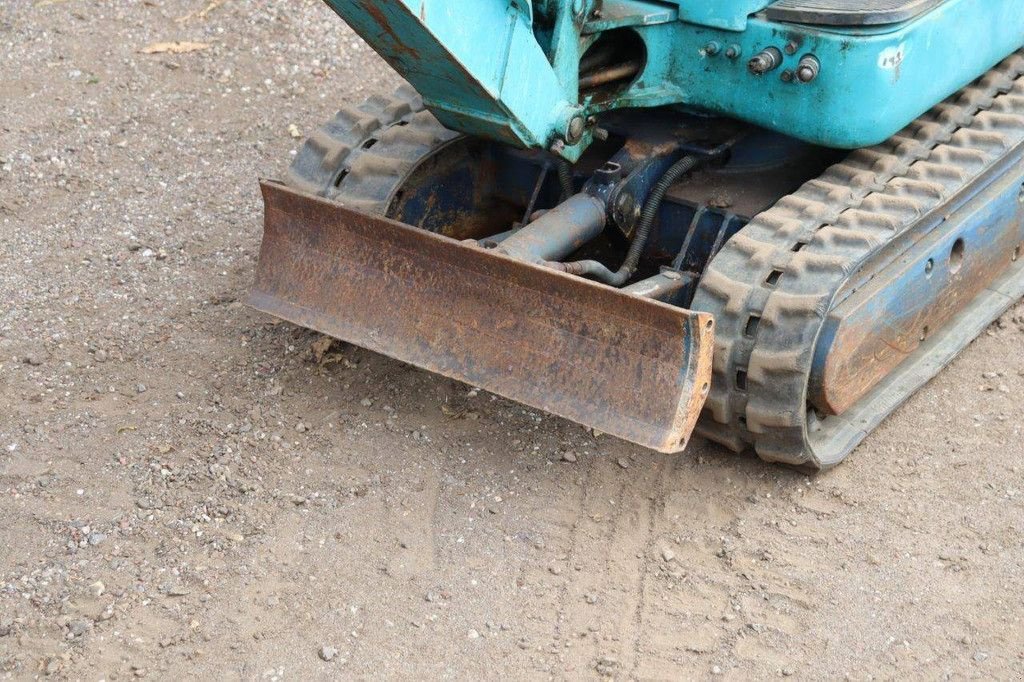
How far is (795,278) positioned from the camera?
4.07 m

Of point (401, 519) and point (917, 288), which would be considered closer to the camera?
point (401, 519)

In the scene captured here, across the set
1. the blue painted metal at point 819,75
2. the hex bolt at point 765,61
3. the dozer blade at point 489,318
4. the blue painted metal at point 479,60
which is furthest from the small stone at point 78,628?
the hex bolt at point 765,61

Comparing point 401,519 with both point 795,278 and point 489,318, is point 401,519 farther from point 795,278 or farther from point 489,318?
point 795,278

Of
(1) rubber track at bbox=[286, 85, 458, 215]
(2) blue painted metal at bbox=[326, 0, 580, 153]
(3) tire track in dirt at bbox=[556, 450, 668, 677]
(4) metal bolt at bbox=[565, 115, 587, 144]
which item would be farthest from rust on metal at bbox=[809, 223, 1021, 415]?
(1) rubber track at bbox=[286, 85, 458, 215]

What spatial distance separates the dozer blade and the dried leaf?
2896mm

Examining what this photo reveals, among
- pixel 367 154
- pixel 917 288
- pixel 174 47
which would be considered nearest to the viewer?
pixel 917 288

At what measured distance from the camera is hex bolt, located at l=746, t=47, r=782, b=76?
4.23 metres

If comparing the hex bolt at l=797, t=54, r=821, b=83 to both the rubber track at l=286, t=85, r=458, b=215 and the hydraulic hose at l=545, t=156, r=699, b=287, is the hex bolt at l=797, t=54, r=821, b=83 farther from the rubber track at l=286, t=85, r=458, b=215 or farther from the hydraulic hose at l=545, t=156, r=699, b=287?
the rubber track at l=286, t=85, r=458, b=215

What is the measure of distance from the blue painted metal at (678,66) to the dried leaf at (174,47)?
3.39 meters

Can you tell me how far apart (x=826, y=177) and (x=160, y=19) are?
4.27 metres

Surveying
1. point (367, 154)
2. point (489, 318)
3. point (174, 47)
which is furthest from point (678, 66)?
point (174, 47)

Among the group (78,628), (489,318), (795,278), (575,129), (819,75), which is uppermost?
(819,75)

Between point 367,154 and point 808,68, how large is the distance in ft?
5.04

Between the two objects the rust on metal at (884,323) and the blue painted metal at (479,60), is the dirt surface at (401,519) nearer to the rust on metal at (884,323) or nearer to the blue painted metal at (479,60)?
the rust on metal at (884,323)
